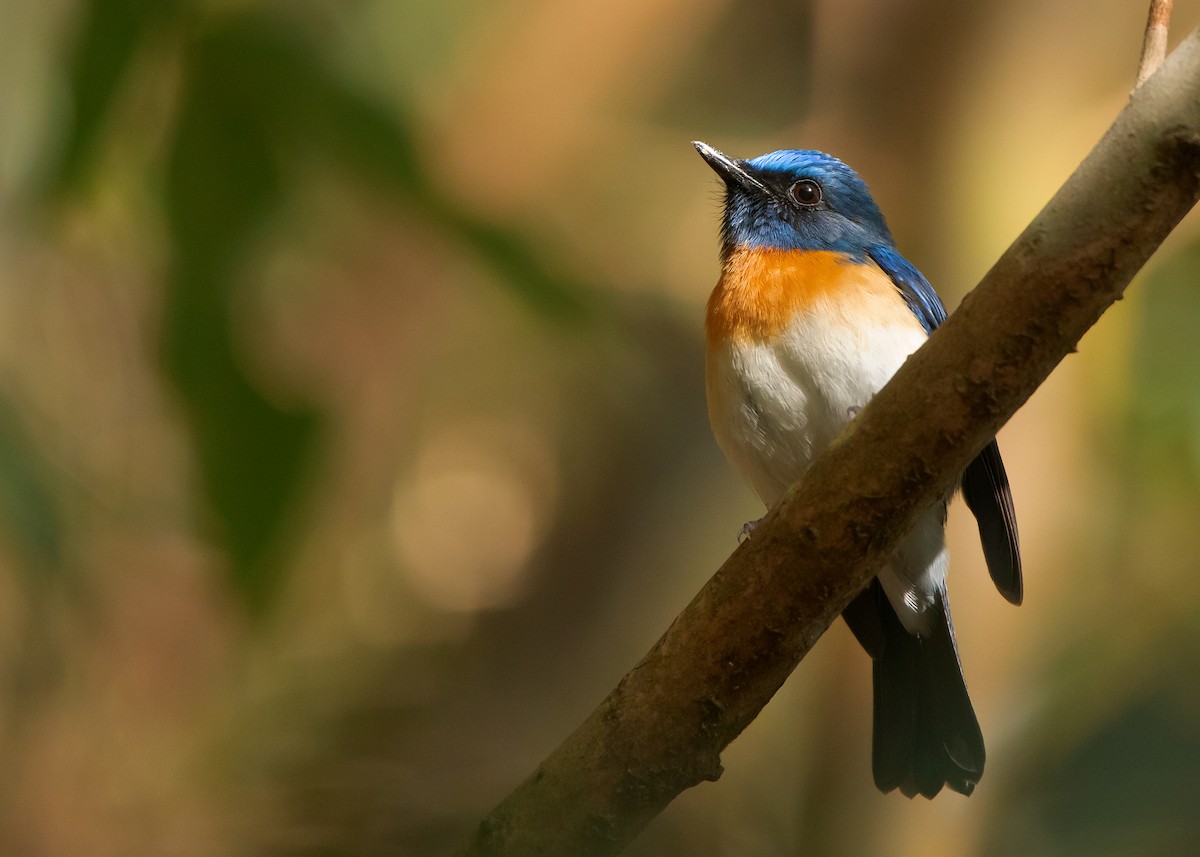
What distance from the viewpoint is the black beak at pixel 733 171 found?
12.0 feet

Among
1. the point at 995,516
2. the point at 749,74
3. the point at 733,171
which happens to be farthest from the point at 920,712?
the point at 749,74

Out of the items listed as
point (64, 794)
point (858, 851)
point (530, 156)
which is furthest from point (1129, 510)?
point (64, 794)

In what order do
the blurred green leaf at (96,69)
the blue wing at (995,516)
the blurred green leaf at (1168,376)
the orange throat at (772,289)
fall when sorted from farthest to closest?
the blurred green leaf at (1168,376)
the orange throat at (772,289)
the blue wing at (995,516)
the blurred green leaf at (96,69)

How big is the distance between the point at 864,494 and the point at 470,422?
3.52 metres

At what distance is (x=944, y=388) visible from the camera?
6.03 feet

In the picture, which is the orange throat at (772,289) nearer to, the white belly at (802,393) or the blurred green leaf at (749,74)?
the white belly at (802,393)

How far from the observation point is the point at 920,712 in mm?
3168

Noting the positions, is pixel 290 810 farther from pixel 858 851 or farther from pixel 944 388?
pixel 944 388

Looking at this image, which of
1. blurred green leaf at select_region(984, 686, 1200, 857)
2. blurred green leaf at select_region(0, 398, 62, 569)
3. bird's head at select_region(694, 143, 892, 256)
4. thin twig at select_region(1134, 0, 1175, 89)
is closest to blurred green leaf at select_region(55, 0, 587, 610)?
blurred green leaf at select_region(0, 398, 62, 569)

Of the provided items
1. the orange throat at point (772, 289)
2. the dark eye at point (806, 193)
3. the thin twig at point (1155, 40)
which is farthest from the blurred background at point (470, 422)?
the thin twig at point (1155, 40)

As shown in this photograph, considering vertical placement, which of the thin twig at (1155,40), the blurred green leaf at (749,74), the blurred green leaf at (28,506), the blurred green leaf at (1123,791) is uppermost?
the blurred green leaf at (749,74)

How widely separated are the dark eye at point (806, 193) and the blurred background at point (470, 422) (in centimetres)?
61

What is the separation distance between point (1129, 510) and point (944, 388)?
2.46 metres

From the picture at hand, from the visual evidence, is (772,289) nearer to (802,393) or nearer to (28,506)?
(802,393)
